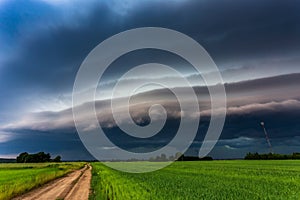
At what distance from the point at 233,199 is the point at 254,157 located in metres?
96.6

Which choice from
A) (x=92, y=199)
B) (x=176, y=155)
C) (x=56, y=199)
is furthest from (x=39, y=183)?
(x=176, y=155)

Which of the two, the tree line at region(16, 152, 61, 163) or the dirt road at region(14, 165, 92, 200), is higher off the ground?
the tree line at region(16, 152, 61, 163)

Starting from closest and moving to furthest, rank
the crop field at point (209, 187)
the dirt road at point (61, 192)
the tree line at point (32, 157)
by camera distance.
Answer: the crop field at point (209, 187), the dirt road at point (61, 192), the tree line at point (32, 157)

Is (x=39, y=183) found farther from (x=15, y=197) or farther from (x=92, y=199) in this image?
(x=92, y=199)

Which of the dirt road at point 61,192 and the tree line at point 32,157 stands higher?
the tree line at point 32,157

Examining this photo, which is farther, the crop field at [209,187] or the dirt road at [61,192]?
the dirt road at [61,192]

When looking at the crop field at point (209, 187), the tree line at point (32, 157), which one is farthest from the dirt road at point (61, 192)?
the tree line at point (32, 157)

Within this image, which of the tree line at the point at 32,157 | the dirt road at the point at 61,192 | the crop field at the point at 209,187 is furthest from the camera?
the tree line at the point at 32,157

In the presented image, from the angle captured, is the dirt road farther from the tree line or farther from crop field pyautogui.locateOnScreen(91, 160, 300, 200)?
the tree line

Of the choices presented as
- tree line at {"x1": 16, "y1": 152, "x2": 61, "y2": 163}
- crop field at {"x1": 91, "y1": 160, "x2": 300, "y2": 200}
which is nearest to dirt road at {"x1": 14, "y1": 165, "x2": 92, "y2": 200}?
crop field at {"x1": 91, "y1": 160, "x2": 300, "y2": 200}

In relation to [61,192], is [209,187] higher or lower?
higher

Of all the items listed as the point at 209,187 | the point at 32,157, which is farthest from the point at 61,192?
the point at 32,157

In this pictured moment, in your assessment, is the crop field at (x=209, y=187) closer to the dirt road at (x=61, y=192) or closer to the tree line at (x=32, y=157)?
the dirt road at (x=61, y=192)

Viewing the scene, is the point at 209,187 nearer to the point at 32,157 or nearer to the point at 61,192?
the point at 61,192
